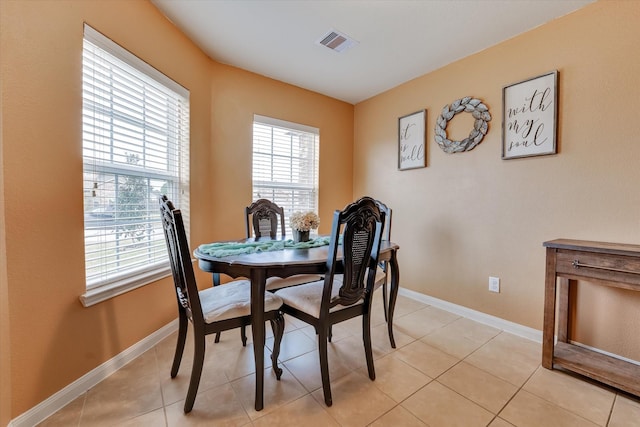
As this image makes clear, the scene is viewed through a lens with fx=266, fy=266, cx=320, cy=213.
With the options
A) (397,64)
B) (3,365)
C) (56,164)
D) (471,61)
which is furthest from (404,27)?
(3,365)

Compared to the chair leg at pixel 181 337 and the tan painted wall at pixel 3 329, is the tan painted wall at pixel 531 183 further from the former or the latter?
the tan painted wall at pixel 3 329

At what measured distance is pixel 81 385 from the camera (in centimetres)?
150

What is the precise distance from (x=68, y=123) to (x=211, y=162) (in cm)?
131

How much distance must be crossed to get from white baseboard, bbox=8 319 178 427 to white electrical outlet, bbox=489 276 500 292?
2.85m

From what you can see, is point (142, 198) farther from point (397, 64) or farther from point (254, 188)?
point (397, 64)

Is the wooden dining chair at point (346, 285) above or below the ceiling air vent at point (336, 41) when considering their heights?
below

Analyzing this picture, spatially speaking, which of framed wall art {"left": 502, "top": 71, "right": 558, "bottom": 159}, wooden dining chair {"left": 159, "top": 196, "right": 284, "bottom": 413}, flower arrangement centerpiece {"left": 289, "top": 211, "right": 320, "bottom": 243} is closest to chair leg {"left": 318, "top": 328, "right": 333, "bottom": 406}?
wooden dining chair {"left": 159, "top": 196, "right": 284, "bottom": 413}

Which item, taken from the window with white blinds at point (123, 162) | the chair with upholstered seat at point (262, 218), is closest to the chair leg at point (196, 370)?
the window with white blinds at point (123, 162)

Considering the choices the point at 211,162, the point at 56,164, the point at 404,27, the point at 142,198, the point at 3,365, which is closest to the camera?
the point at 3,365

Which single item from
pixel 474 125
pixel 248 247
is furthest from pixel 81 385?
pixel 474 125

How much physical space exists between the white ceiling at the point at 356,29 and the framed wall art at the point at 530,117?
0.47 meters

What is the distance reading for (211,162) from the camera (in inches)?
107

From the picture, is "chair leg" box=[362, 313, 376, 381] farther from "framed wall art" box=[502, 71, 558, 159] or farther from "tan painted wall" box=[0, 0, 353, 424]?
"framed wall art" box=[502, 71, 558, 159]

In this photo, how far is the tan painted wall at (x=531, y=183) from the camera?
178 cm
